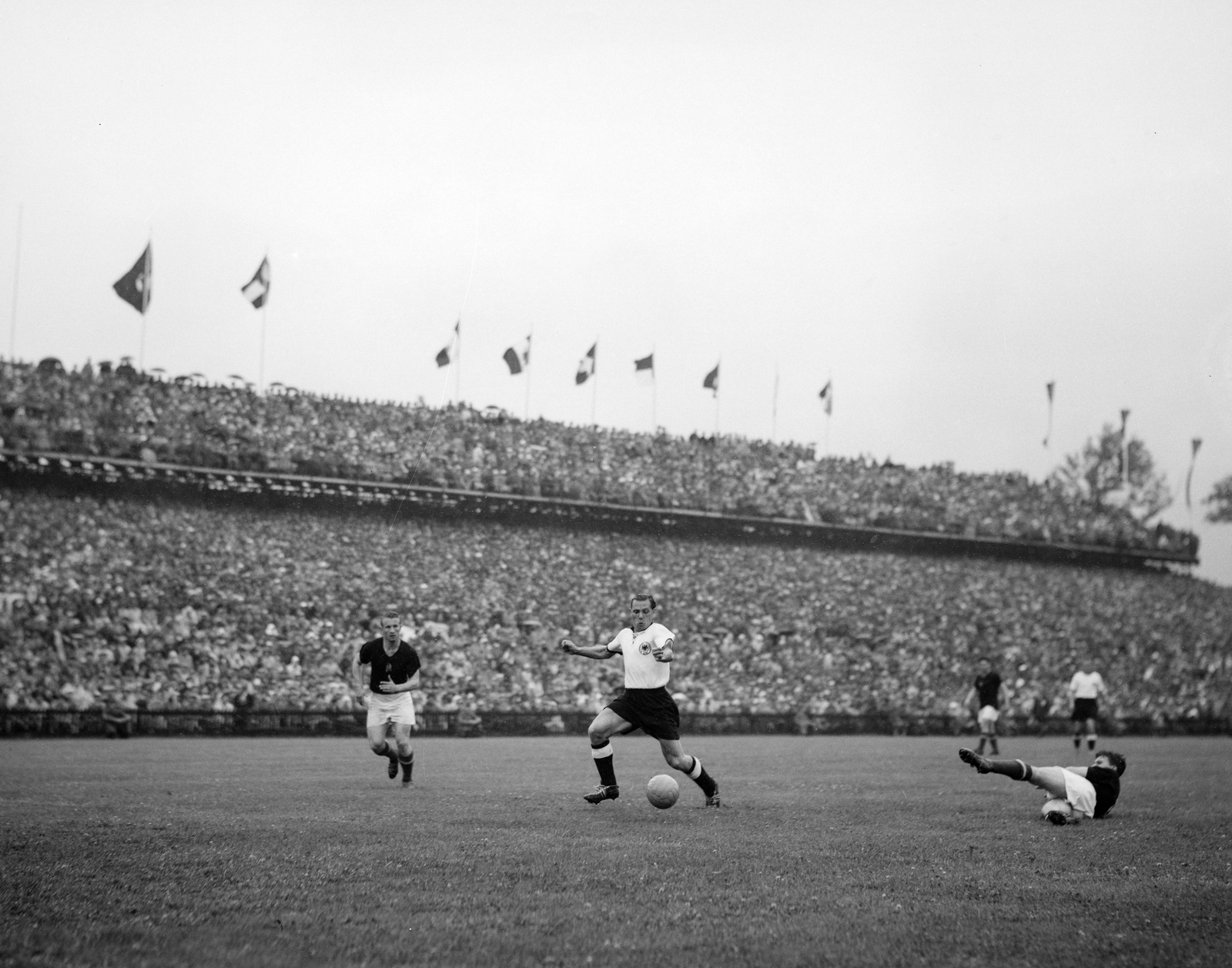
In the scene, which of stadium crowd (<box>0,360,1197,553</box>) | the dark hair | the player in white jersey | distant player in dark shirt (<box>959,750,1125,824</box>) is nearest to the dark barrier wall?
stadium crowd (<box>0,360,1197,553</box>)

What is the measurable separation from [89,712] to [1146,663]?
32.9 meters

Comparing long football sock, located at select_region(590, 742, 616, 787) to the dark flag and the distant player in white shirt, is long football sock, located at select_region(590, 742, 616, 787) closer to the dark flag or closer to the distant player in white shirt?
the distant player in white shirt

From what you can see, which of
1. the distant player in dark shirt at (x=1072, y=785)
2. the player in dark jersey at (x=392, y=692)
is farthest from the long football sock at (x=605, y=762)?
the distant player in dark shirt at (x=1072, y=785)

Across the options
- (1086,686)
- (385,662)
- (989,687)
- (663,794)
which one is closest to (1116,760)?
(663,794)

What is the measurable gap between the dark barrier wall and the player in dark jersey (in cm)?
1419

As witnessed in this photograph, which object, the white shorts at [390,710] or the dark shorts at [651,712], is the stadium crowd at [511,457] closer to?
the white shorts at [390,710]

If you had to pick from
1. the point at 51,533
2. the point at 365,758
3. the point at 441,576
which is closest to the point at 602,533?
the point at 441,576

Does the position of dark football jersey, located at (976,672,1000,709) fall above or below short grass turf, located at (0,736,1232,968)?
below

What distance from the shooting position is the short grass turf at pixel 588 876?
6793mm

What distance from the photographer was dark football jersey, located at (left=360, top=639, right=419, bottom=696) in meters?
15.7

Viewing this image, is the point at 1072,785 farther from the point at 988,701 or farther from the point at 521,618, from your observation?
the point at 521,618

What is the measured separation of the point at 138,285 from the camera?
39.8 metres

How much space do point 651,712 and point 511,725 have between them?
1946 centimetres

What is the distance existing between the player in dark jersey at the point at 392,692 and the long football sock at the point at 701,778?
13.2 feet
